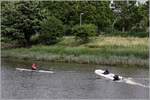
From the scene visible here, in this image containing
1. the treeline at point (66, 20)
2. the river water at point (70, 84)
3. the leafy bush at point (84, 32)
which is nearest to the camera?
the river water at point (70, 84)

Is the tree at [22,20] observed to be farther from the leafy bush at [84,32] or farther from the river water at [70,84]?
the river water at [70,84]

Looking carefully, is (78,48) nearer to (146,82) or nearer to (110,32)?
(110,32)

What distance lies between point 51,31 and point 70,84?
27.6 m

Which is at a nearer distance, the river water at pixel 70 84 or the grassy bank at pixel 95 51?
the river water at pixel 70 84

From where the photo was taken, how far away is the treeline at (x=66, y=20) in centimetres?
A: 5984

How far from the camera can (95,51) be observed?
50875mm

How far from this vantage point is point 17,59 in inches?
2028

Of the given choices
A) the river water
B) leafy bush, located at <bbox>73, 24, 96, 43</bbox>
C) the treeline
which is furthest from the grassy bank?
the river water

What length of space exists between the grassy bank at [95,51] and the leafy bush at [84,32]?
0.81m

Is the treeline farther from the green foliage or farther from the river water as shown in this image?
the river water

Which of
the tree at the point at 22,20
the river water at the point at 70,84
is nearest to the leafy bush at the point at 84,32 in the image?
the tree at the point at 22,20

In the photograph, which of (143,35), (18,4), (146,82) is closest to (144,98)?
(146,82)

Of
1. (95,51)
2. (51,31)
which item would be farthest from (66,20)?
(95,51)

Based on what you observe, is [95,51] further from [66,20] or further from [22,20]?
[66,20]
